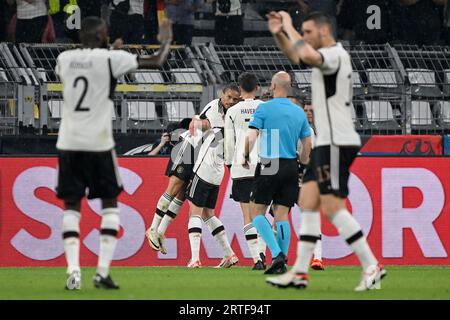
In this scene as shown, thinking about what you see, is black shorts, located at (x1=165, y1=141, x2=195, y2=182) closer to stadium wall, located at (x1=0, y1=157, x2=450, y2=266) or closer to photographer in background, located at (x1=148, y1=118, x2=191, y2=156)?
stadium wall, located at (x1=0, y1=157, x2=450, y2=266)

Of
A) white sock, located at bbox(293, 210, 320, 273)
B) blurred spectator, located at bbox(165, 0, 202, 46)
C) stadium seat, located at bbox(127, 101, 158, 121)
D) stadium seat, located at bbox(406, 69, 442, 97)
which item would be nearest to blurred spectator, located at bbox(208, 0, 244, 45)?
blurred spectator, located at bbox(165, 0, 202, 46)

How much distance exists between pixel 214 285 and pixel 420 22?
1212 centimetres

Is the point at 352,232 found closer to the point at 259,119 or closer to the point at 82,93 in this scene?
the point at 82,93

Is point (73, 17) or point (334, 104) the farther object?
point (73, 17)

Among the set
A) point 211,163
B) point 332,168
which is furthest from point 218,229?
point 332,168

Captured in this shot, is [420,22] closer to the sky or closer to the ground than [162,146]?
closer to the sky

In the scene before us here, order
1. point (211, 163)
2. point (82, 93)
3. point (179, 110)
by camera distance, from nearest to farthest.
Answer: point (82, 93) < point (211, 163) < point (179, 110)

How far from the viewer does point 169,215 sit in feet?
50.0

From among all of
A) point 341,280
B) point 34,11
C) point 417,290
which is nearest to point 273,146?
point 341,280

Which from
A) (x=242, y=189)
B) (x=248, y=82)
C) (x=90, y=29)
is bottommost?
(x=242, y=189)

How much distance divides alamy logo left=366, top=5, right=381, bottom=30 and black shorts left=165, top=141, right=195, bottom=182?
768cm

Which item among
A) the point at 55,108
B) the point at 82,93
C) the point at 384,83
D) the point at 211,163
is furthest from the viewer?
the point at 384,83

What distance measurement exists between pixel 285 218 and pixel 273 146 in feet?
2.83

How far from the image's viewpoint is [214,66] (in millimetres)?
18906
